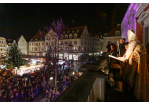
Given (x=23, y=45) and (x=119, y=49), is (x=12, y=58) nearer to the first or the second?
(x=119, y=49)

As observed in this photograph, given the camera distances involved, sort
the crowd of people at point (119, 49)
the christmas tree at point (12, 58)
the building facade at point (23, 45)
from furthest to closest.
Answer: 1. the building facade at point (23, 45)
2. the christmas tree at point (12, 58)
3. the crowd of people at point (119, 49)

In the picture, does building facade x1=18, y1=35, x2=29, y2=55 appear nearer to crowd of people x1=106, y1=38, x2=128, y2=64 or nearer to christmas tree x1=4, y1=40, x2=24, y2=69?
christmas tree x1=4, y1=40, x2=24, y2=69

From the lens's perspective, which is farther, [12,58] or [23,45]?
[23,45]

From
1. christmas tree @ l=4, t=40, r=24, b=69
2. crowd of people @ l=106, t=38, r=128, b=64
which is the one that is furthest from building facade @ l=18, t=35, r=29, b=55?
crowd of people @ l=106, t=38, r=128, b=64

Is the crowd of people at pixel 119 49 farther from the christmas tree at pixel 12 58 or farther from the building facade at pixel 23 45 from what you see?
the building facade at pixel 23 45

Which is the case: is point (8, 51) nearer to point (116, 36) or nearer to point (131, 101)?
point (131, 101)

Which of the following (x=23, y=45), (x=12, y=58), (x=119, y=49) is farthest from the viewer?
(x=23, y=45)

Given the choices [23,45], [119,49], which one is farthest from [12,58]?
[23,45]

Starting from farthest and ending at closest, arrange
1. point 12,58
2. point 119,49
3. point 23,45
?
point 23,45 < point 12,58 < point 119,49

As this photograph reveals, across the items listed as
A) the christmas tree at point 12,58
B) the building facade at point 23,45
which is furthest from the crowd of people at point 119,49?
the building facade at point 23,45

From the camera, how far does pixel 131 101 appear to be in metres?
2.11

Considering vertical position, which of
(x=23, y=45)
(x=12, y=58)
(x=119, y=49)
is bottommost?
(x=12, y=58)

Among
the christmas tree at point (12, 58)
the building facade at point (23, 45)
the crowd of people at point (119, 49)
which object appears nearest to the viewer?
the crowd of people at point (119, 49)

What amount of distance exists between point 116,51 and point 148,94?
1.96 m
